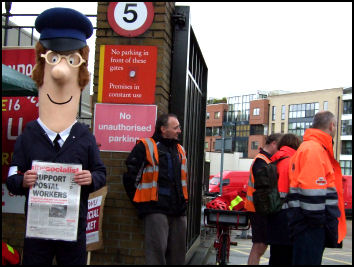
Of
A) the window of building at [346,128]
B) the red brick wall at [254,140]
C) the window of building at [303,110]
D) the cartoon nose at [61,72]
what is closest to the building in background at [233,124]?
the red brick wall at [254,140]

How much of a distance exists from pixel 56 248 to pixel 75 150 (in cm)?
73

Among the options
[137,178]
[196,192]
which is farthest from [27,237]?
[196,192]

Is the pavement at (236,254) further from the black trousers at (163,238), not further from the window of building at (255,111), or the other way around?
the window of building at (255,111)

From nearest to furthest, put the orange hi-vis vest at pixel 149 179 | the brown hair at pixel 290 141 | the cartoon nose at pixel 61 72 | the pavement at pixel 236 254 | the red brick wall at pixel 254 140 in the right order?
the cartoon nose at pixel 61 72, the orange hi-vis vest at pixel 149 179, the brown hair at pixel 290 141, the pavement at pixel 236 254, the red brick wall at pixel 254 140

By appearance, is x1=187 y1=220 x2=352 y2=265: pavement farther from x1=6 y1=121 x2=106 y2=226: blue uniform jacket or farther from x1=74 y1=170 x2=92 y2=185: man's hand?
x1=74 y1=170 x2=92 y2=185: man's hand

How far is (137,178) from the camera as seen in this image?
161 inches

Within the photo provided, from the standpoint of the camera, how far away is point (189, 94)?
590 cm

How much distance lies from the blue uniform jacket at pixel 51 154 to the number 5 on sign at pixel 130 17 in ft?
6.47

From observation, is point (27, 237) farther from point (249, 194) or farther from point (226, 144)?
point (226, 144)

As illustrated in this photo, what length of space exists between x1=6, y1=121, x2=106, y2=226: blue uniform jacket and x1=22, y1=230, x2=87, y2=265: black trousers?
0.18m

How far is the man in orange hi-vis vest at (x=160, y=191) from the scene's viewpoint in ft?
13.3

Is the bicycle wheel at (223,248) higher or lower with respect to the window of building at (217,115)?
lower

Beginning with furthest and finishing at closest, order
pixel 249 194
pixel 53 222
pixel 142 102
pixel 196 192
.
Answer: pixel 196 192
pixel 249 194
pixel 142 102
pixel 53 222

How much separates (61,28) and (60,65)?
33cm
